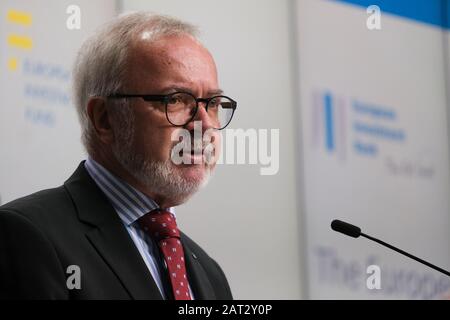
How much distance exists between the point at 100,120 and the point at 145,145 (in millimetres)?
131

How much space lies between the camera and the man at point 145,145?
4.91ft

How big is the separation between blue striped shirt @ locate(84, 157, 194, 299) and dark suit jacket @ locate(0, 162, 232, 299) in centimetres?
2

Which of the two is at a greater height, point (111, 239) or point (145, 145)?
point (145, 145)

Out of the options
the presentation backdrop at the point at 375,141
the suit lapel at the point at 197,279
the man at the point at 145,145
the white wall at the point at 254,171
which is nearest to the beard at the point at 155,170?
the man at the point at 145,145

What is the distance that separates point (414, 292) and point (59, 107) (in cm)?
181

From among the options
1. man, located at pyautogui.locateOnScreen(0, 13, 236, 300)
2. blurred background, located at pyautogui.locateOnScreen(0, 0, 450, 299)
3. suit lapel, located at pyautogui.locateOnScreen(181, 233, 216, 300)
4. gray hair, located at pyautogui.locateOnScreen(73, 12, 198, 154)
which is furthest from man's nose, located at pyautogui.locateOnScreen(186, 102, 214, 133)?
blurred background, located at pyautogui.locateOnScreen(0, 0, 450, 299)

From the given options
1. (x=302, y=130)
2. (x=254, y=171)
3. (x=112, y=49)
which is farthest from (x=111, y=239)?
(x=302, y=130)

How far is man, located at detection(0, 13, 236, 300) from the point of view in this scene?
150cm

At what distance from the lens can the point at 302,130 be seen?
3.23 metres

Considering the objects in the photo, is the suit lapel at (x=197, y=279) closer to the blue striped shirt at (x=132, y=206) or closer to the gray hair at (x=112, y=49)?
the blue striped shirt at (x=132, y=206)

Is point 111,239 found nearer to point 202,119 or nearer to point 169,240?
point 169,240

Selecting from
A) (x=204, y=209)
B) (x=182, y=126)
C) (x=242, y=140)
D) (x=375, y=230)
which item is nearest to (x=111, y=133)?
(x=182, y=126)

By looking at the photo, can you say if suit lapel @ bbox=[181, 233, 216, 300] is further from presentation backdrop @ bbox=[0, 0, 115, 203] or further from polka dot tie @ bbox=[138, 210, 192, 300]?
presentation backdrop @ bbox=[0, 0, 115, 203]

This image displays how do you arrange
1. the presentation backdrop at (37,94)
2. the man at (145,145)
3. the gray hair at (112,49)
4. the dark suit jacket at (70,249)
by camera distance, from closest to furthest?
the dark suit jacket at (70,249)
the man at (145,145)
the gray hair at (112,49)
the presentation backdrop at (37,94)
